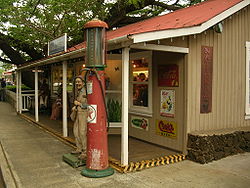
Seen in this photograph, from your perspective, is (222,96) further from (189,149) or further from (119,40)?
(119,40)

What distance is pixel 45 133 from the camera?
9.10 metres

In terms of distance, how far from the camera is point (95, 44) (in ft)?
15.9

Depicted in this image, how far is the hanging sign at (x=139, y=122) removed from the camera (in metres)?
7.25

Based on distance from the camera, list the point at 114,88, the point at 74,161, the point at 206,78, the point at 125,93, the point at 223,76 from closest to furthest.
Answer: the point at 125,93 < the point at 74,161 < the point at 206,78 < the point at 223,76 < the point at 114,88

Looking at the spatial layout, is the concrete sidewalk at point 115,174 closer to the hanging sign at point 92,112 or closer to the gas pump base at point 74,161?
the gas pump base at point 74,161

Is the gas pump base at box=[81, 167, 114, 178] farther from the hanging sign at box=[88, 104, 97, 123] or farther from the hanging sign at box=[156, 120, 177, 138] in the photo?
the hanging sign at box=[156, 120, 177, 138]

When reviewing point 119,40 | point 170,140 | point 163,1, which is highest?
point 163,1

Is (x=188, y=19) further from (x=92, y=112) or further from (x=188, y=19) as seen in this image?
(x=92, y=112)

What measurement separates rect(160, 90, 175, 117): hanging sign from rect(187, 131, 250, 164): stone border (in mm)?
798

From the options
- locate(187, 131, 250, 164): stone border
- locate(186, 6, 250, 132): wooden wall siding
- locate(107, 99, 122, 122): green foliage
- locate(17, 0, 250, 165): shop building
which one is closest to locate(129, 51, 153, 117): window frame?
locate(17, 0, 250, 165): shop building

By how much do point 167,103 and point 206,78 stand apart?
44.9 inches

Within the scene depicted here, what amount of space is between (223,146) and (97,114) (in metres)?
3.24

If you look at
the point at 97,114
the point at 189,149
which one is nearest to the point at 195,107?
the point at 189,149


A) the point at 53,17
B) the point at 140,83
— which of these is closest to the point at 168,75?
the point at 140,83
